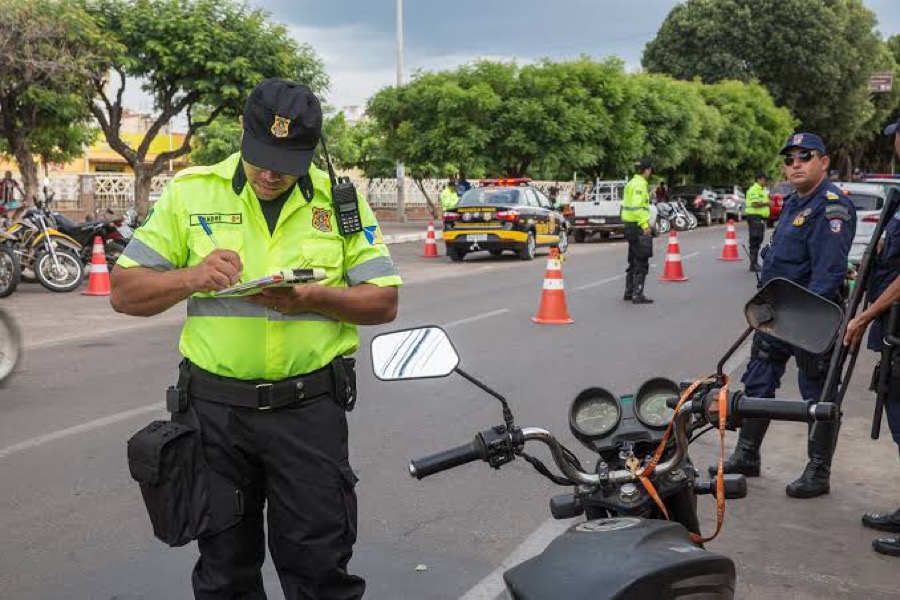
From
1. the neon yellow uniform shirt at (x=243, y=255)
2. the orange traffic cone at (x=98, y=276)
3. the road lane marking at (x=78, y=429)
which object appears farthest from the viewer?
the orange traffic cone at (x=98, y=276)

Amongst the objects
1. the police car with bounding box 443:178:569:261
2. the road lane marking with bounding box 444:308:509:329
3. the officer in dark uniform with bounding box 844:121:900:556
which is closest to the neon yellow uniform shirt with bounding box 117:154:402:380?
the officer in dark uniform with bounding box 844:121:900:556

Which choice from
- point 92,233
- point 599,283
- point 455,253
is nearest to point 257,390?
point 92,233

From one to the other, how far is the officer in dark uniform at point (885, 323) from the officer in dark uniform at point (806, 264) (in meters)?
0.46

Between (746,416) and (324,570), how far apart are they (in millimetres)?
1207

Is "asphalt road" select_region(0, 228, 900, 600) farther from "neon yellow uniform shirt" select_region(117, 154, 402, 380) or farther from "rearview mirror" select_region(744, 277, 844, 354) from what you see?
"rearview mirror" select_region(744, 277, 844, 354)

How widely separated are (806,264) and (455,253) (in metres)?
15.8

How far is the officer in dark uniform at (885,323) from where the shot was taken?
14.8 feet

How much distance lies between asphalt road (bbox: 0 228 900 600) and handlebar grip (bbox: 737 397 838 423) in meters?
2.11

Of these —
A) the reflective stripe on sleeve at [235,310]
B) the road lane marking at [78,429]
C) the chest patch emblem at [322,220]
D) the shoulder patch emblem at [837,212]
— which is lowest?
the road lane marking at [78,429]

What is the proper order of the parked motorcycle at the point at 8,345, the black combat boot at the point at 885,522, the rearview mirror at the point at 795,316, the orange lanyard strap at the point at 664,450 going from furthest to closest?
the parked motorcycle at the point at 8,345 < the black combat boot at the point at 885,522 < the rearview mirror at the point at 795,316 < the orange lanyard strap at the point at 664,450

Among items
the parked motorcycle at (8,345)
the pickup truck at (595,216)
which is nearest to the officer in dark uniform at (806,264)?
the parked motorcycle at (8,345)

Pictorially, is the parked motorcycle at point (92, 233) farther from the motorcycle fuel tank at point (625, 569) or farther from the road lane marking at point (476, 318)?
the motorcycle fuel tank at point (625, 569)

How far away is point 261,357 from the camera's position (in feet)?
9.05

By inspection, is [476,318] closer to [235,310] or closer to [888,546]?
[888,546]
